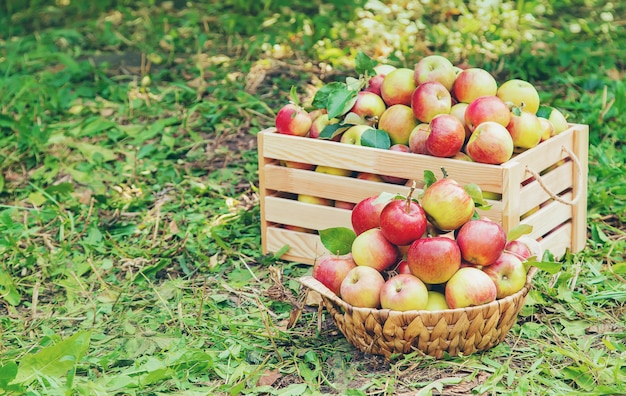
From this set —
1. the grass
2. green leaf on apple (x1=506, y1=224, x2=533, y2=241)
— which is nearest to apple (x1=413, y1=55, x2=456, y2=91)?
green leaf on apple (x1=506, y1=224, x2=533, y2=241)

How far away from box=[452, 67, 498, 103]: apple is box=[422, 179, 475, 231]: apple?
598 millimetres

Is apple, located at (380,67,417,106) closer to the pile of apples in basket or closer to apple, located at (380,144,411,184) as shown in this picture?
the pile of apples in basket

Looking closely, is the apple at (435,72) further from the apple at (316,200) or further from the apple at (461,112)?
the apple at (316,200)

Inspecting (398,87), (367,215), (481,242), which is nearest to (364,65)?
(398,87)

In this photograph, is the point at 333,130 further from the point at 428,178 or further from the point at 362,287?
the point at 362,287

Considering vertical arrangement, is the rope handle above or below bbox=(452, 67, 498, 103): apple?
below

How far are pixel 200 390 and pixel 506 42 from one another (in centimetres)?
386

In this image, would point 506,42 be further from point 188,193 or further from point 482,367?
point 482,367

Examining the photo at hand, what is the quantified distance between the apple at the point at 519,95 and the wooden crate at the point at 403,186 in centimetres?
16

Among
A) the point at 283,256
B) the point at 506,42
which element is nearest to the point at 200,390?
the point at 283,256

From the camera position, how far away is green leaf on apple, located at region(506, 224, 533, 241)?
293 centimetres

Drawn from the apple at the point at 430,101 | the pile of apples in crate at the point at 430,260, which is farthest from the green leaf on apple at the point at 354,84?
the pile of apples in crate at the point at 430,260

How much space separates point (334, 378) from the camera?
2789 mm

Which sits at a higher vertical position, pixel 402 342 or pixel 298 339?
pixel 402 342
